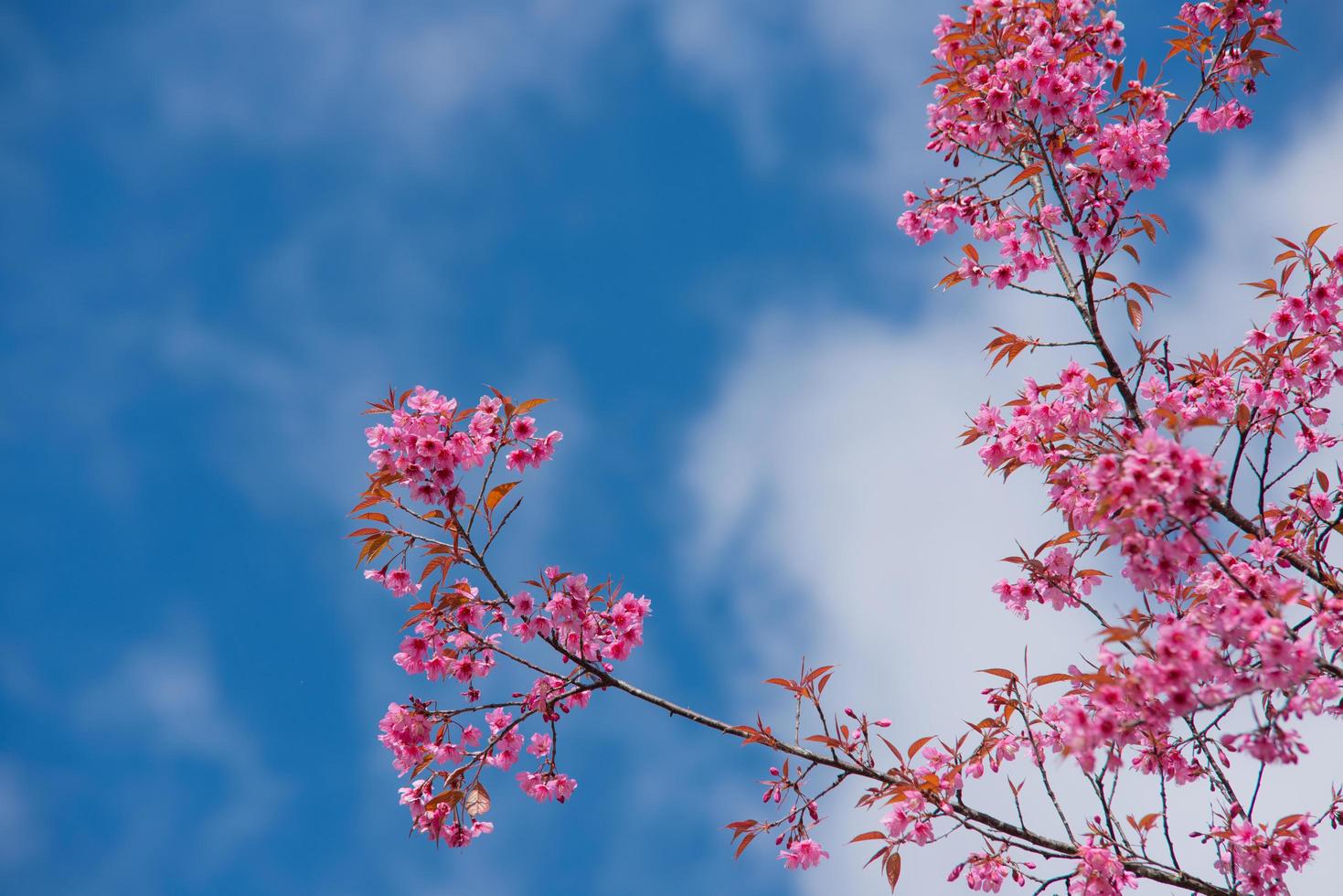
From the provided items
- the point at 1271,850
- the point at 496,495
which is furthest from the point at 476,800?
the point at 1271,850

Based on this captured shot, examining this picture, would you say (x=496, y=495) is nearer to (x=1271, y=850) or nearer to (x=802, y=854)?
(x=802, y=854)

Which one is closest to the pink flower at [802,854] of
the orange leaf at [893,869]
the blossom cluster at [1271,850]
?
the orange leaf at [893,869]

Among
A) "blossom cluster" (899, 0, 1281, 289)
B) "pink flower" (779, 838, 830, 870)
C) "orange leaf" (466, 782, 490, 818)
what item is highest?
"blossom cluster" (899, 0, 1281, 289)

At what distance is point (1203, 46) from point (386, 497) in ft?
15.3

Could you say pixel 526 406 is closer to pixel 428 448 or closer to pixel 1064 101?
pixel 428 448

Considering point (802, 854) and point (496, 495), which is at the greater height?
point (496, 495)

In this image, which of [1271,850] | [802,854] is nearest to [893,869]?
[802,854]

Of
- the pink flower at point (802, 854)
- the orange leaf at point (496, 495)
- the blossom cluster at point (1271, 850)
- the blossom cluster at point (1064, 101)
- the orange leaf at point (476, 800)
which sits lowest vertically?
the blossom cluster at point (1271, 850)

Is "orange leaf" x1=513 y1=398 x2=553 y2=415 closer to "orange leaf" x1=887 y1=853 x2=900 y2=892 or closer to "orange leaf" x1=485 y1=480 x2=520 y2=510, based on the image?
"orange leaf" x1=485 y1=480 x2=520 y2=510

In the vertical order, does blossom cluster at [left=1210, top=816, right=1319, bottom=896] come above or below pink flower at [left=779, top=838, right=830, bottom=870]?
below

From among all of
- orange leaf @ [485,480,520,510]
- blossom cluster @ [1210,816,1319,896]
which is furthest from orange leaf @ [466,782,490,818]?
blossom cluster @ [1210,816,1319,896]

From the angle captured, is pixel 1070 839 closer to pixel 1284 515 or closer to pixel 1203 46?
pixel 1284 515

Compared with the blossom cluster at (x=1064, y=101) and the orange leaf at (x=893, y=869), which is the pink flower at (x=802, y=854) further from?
the blossom cluster at (x=1064, y=101)

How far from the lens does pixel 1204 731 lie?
151 inches
